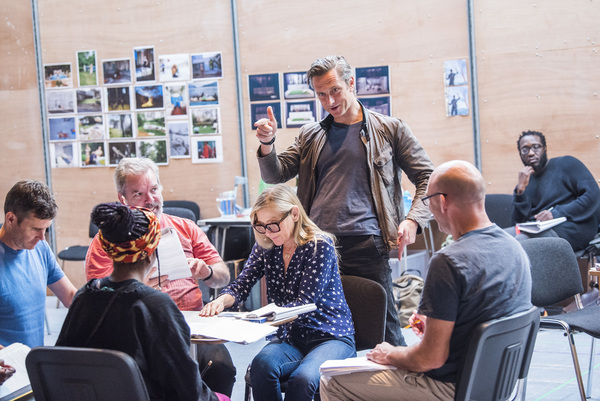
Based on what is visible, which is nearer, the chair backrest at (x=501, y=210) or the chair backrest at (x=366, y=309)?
the chair backrest at (x=366, y=309)

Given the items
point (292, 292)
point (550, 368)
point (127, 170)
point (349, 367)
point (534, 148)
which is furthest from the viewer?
point (534, 148)

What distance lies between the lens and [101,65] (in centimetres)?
627

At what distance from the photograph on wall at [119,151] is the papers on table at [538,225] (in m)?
3.64

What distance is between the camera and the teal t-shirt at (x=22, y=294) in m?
2.32

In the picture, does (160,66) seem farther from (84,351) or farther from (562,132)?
(84,351)

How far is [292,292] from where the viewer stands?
8.24 feet

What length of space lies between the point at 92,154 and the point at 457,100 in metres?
3.46

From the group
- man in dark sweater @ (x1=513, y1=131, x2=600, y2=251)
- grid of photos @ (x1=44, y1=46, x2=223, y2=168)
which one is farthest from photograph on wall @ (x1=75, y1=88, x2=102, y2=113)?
man in dark sweater @ (x1=513, y1=131, x2=600, y2=251)

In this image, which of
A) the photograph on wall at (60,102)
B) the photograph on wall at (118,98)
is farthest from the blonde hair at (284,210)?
→ the photograph on wall at (60,102)

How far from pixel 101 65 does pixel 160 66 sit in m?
0.62

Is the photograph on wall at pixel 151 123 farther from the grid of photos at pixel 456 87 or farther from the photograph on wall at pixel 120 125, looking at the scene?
the grid of photos at pixel 456 87

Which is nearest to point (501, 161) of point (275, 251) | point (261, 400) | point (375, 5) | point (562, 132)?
point (562, 132)

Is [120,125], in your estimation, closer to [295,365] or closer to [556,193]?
[556,193]

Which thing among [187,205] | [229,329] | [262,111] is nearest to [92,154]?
[187,205]
